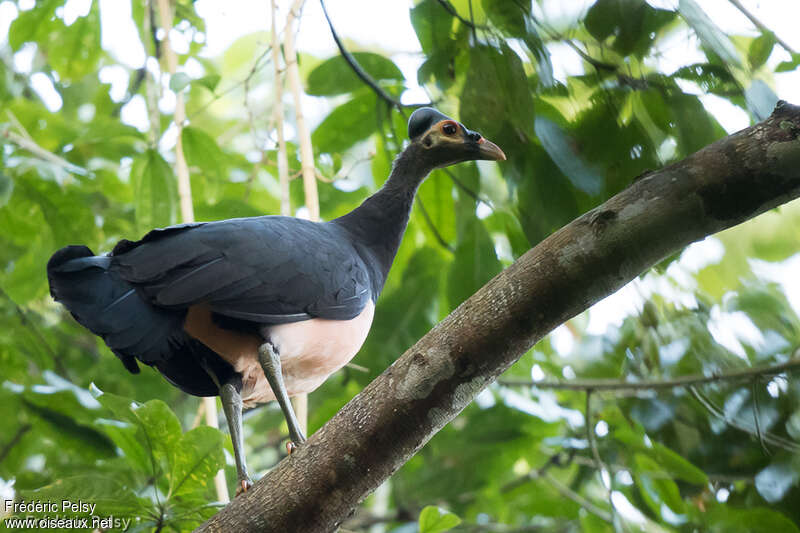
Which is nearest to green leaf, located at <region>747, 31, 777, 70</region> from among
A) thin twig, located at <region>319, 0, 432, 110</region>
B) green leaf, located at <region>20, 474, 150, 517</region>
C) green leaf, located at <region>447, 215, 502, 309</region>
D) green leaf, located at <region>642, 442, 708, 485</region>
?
green leaf, located at <region>447, 215, 502, 309</region>

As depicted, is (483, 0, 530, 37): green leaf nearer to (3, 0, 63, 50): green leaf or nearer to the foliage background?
the foliage background

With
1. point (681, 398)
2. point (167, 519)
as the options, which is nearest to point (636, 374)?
point (681, 398)

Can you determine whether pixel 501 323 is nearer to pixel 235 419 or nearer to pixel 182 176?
pixel 235 419

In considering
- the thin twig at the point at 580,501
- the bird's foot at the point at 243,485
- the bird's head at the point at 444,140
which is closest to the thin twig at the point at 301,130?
the bird's head at the point at 444,140

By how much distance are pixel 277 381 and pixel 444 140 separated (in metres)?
1.29

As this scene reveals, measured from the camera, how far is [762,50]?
2836 millimetres

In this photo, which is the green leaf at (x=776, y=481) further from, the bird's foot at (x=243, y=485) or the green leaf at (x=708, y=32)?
the bird's foot at (x=243, y=485)

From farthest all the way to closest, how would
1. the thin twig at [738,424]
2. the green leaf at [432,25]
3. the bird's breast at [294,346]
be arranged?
the green leaf at [432,25] < the thin twig at [738,424] < the bird's breast at [294,346]

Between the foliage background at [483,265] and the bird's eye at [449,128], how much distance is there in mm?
50

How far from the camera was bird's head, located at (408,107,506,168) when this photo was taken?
335 cm

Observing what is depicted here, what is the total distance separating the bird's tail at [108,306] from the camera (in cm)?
263

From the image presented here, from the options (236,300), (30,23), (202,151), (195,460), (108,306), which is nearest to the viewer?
(108,306)

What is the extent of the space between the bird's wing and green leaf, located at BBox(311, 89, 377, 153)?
1.16m

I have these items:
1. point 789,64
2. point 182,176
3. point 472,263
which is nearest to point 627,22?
point 789,64
